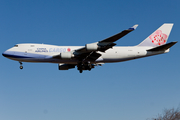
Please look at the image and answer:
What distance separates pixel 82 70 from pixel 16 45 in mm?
11182

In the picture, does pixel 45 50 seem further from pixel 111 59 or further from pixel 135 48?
pixel 135 48

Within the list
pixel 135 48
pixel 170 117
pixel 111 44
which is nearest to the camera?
pixel 170 117

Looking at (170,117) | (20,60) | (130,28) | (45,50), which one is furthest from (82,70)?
(170,117)

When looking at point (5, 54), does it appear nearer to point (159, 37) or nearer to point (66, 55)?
point (66, 55)

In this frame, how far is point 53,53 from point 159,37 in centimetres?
1878

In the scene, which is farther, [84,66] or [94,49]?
[84,66]

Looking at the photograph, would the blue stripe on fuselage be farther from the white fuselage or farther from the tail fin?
the tail fin

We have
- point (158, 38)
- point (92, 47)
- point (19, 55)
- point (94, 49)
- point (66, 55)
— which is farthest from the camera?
point (158, 38)

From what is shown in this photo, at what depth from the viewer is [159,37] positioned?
4575 centimetres

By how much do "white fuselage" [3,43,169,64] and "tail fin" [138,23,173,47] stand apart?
9.72 ft

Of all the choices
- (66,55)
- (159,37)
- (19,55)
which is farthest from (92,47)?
(159,37)

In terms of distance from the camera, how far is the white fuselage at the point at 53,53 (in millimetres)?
39812

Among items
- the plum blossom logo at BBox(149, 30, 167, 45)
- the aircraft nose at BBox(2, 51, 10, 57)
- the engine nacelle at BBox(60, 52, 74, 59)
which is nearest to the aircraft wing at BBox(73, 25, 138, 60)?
the engine nacelle at BBox(60, 52, 74, 59)

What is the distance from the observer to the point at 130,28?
108 feet
